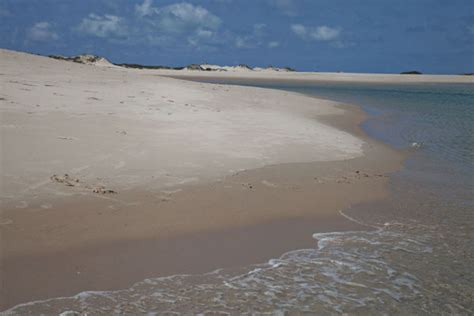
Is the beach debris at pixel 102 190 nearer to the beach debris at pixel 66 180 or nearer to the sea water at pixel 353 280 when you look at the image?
the beach debris at pixel 66 180

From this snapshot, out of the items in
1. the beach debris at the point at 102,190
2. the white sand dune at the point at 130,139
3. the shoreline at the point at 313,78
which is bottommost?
the beach debris at the point at 102,190

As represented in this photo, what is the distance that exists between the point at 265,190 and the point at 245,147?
286cm

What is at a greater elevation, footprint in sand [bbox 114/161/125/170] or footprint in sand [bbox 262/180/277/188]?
footprint in sand [bbox 114/161/125/170]

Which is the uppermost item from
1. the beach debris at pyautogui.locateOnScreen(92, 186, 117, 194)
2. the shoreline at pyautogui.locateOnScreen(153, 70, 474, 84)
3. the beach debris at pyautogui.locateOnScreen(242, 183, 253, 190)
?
the shoreline at pyautogui.locateOnScreen(153, 70, 474, 84)

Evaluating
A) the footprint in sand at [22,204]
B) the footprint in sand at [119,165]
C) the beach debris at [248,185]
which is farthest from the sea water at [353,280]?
the footprint in sand at [119,165]

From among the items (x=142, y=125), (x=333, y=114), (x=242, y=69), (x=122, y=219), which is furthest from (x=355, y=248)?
(x=242, y=69)

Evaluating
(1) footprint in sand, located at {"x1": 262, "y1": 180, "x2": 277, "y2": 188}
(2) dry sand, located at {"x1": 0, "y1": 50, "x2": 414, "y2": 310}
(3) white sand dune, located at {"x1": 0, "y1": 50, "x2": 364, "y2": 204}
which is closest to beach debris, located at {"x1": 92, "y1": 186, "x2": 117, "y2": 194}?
(2) dry sand, located at {"x1": 0, "y1": 50, "x2": 414, "y2": 310}

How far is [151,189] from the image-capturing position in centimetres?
655

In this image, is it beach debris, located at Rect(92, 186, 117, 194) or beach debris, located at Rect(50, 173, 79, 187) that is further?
beach debris, located at Rect(50, 173, 79, 187)

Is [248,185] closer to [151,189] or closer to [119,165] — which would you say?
[151,189]

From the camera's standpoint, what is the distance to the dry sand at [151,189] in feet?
14.7

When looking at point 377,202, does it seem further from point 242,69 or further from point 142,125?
point 242,69

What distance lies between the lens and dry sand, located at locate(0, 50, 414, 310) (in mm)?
4477

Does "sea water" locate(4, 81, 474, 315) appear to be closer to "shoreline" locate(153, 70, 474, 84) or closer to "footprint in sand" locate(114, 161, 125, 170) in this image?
"footprint in sand" locate(114, 161, 125, 170)
